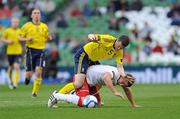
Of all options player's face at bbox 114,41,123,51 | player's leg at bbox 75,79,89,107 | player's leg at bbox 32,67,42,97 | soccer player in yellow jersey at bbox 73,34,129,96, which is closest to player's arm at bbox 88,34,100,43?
soccer player in yellow jersey at bbox 73,34,129,96

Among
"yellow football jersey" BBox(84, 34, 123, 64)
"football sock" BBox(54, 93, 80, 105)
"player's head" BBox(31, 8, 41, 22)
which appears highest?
"player's head" BBox(31, 8, 41, 22)

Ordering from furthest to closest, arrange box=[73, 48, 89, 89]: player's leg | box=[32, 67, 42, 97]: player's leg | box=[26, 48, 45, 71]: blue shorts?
box=[26, 48, 45, 71]: blue shorts, box=[32, 67, 42, 97]: player's leg, box=[73, 48, 89, 89]: player's leg

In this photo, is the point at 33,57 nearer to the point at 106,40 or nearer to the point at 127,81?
the point at 106,40

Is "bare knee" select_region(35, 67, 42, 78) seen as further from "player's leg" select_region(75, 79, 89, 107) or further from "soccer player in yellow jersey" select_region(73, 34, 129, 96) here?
"player's leg" select_region(75, 79, 89, 107)

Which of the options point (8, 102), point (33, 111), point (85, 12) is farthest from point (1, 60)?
point (33, 111)

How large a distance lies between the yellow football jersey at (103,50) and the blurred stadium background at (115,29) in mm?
17355

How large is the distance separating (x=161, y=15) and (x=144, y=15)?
972 millimetres

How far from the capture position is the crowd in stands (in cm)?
3638

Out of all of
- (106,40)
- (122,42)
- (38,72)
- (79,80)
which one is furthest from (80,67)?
(38,72)

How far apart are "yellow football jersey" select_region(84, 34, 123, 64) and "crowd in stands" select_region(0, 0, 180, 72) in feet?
59.5

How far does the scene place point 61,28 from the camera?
3803cm

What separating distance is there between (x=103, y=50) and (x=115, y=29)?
841 inches

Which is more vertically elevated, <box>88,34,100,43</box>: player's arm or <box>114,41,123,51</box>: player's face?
<box>88,34,100,43</box>: player's arm

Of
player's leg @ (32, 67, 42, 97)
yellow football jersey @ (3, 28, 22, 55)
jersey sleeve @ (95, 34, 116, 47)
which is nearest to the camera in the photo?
jersey sleeve @ (95, 34, 116, 47)
